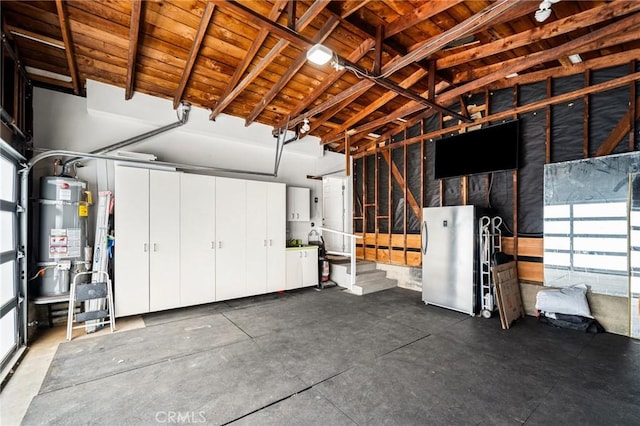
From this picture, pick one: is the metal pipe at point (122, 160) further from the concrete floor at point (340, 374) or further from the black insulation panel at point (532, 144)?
the black insulation panel at point (532, 144)

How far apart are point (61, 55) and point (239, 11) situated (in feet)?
9.50

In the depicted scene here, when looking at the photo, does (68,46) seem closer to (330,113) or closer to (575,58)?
(330,113)

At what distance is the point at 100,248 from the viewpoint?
3852mm

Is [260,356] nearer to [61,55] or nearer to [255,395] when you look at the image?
[255,395]

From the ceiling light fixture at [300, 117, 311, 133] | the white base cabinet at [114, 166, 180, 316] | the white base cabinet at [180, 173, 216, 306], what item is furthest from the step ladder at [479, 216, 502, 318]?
the white base cabinet at [114, 166, 180, 316]

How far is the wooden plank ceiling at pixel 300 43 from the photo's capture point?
2785mm

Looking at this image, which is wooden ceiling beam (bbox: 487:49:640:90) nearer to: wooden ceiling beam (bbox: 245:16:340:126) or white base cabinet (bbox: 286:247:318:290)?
wooden ceiling beam (bbox: 245:16:340:126)

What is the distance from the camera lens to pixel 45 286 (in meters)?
3.57

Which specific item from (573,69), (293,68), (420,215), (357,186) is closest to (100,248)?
Result: (293,68)

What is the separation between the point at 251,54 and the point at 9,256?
11.4 ft

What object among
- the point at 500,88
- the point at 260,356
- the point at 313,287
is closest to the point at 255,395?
the point at 260,356

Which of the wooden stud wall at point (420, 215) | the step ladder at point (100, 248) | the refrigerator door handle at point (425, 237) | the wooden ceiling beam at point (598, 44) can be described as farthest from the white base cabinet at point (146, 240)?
the wooden ceiling beam at point (598, 44)

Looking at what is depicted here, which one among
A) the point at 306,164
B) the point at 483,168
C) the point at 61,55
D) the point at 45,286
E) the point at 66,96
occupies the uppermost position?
the point at 61,55

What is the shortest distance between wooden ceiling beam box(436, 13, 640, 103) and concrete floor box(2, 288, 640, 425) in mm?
3561
